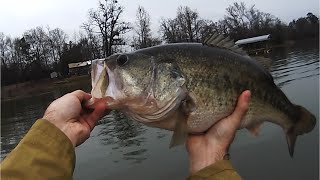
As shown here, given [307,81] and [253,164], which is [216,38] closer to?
[253,164]

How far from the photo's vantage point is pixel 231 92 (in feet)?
8.68

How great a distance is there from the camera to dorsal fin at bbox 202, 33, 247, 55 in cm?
285

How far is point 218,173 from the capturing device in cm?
245

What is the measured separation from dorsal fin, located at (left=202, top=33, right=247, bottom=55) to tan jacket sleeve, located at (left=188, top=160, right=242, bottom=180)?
2.73ft

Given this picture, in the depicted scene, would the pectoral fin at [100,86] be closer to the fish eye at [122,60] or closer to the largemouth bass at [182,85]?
the largemouth bass at [182,85]

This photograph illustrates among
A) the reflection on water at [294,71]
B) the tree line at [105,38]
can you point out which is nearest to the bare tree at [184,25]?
the tree line at [105,38]

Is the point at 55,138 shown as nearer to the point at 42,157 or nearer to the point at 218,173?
the point at 42,157

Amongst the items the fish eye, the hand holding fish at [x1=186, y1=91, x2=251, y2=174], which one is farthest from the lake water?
the fish eye

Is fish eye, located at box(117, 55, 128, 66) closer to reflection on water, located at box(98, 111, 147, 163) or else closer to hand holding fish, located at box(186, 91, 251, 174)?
hand holding fish, located at box(186, 91, 251, 174)

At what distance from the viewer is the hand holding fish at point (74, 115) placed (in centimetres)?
230

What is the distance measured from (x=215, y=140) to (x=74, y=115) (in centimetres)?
98

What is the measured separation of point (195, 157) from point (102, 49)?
7138 cm

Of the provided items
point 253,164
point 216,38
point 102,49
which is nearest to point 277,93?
point 216,38

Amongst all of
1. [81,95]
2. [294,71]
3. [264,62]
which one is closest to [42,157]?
[81,95]
